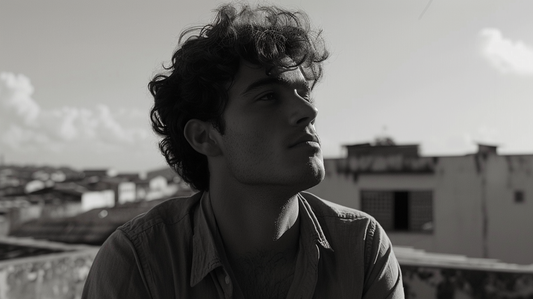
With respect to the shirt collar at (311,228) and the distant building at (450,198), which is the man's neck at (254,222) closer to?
the shirt collar at (311,228)

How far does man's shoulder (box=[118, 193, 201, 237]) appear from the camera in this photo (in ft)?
7.36

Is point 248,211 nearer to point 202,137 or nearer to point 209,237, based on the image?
point 209,237

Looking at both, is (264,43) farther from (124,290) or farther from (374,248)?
(124,290)

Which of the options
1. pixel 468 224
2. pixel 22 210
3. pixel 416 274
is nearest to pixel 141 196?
pixel 22 210

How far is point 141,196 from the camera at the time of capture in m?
31.3

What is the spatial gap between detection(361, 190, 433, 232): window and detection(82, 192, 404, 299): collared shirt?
1439cm

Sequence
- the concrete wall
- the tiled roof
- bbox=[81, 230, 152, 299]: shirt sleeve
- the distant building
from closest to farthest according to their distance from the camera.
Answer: bbox=[81, 230, 152, 299]: shirt sleeve
the concrete wall
the distant building
the tiled roof

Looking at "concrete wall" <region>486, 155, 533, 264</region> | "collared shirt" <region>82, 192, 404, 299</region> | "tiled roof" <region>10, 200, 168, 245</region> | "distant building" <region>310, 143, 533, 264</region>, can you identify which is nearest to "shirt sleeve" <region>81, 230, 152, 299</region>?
"collared shirt" <region>82, 192, 404, 299</region>

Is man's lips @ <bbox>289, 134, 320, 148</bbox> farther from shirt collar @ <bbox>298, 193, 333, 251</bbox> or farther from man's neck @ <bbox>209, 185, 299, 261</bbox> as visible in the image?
shirt collar @ <bbox>298, 193, 333, 251</bbox>

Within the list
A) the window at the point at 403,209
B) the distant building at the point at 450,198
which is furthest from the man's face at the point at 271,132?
the window at the point at 403,209

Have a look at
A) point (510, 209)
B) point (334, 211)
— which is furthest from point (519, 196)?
point (334, 211)

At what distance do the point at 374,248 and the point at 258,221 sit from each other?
54 centimetres

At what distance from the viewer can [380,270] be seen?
229 centimetres

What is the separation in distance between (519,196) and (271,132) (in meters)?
15.5
